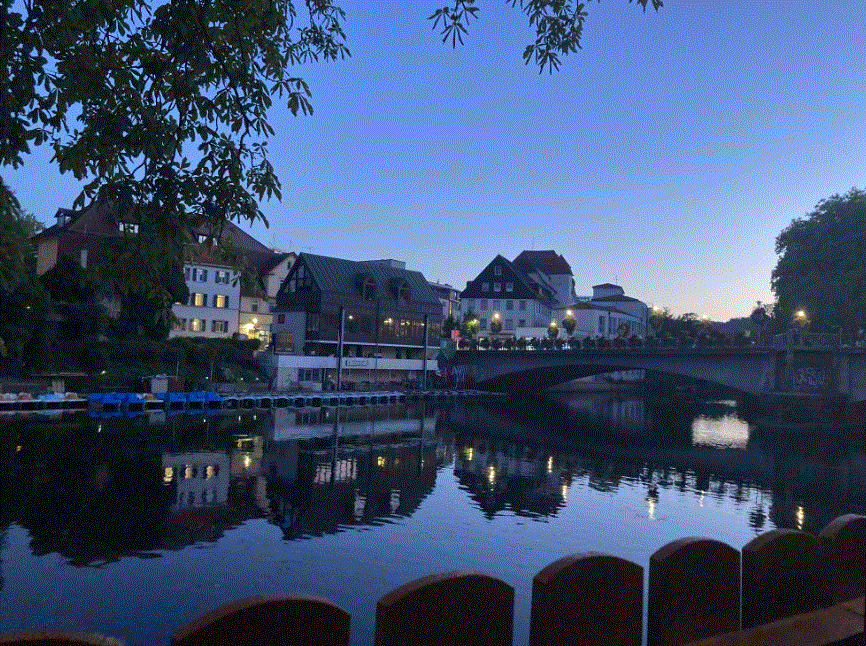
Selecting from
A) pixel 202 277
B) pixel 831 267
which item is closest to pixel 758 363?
pixel 831 267

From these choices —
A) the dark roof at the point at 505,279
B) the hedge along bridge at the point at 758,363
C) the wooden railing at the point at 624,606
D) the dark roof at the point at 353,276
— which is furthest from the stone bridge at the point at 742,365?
the wooden railing at the point at 624,606

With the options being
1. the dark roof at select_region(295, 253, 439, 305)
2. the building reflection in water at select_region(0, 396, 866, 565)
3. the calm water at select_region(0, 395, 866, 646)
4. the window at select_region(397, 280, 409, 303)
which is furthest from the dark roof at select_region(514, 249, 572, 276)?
the calm water at select_region(0, 395, 866, 646)

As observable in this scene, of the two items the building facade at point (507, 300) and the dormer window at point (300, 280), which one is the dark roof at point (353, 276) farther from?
the building facade at point (507, 300)

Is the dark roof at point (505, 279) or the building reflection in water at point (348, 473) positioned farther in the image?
the dark roof at point (505, 279)

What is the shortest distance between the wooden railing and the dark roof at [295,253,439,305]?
2817 inches

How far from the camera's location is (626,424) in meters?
61.1

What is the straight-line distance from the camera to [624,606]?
3074 millimetres

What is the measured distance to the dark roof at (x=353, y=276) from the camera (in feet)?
248

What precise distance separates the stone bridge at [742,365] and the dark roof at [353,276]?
1266cm

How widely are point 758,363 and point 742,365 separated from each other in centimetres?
143

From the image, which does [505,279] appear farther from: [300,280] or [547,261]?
[300,280]

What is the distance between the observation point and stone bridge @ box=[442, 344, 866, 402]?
2240 inches

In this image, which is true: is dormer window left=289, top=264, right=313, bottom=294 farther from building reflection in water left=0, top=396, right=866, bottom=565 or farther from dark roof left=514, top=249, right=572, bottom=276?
dark roof left=514, top=249, right=572, bottom=276

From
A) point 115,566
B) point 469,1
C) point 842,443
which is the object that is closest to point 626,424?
point 842,443
